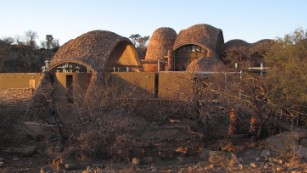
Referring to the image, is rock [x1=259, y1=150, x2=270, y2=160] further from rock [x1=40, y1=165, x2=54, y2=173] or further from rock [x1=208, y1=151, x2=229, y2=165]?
rock [x1=40, y1=165, x2=54, y2=173]

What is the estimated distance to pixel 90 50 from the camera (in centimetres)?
1834

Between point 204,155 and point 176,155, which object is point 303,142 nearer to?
point 204,155

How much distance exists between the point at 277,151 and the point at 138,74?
7.27 metres

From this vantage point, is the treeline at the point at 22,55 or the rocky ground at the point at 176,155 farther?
the treeline at the point at 22,55

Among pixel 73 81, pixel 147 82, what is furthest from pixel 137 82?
pixel 73 81

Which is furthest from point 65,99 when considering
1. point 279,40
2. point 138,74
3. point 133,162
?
point 279,40

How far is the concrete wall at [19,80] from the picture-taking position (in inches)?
722

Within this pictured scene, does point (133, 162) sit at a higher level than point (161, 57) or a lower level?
lower

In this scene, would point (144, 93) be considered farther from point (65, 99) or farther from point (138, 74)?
point (65, 99)

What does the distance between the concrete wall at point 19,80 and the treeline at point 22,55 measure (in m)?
17.5

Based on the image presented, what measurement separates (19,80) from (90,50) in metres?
3.72

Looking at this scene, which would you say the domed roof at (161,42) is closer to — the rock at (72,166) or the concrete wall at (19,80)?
→ the concrete wall at (19,80)

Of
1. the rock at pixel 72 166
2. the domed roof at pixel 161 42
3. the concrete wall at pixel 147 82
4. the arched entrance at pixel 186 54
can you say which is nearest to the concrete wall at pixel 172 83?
the concrete wall at pixel 147 82

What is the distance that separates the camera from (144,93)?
15.1 m
